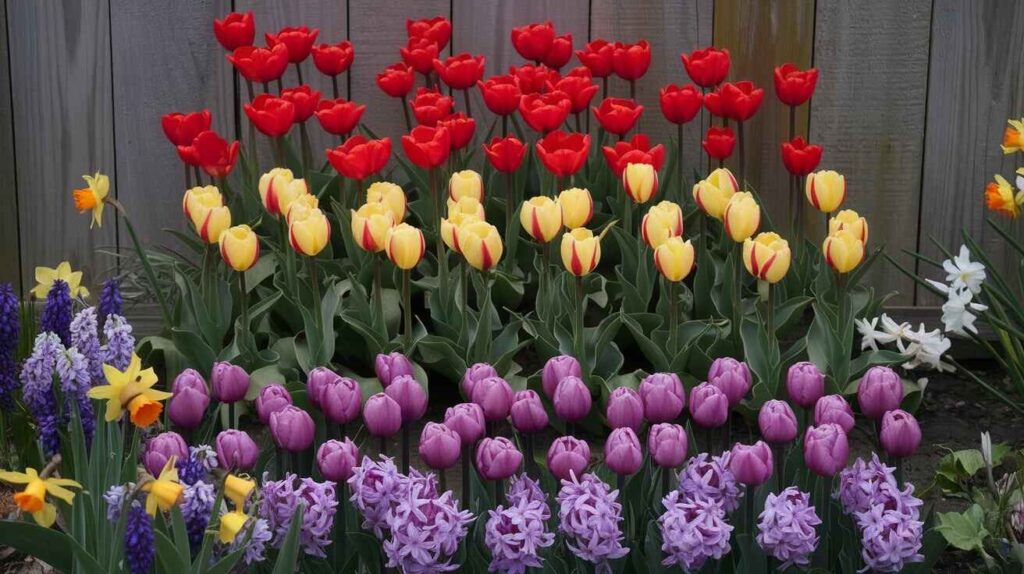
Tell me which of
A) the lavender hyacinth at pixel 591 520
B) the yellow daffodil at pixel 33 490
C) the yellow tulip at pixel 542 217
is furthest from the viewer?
the yellow tulip at pixel 542 217

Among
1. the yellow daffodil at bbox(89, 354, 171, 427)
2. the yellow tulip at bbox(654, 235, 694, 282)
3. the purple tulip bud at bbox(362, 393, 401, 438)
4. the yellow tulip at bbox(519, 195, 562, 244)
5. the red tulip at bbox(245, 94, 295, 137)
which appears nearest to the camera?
the yellow daffodil at bbox(89, 354, 171, 427)

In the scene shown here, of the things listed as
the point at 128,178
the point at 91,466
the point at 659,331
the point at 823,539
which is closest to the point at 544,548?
the point at 823,539

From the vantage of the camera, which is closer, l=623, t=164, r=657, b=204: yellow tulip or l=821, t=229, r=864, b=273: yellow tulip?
l=821, t=229, r=864, b=273: yellow tulip

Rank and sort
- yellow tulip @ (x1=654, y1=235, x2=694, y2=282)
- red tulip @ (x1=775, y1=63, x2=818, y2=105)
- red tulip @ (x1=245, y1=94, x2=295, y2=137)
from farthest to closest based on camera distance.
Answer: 1. red tulip @ (x1=775, y1=63, x2=818, y2=105)
2. red tulip @ (x1=245, y1=94, x2=295, y2=137)
3. yellow tulip @ (x1=654, y1=235, x2=694, y2=282)

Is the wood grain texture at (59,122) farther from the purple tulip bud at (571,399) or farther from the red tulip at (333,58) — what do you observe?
the purple tulip bud at (571,399)

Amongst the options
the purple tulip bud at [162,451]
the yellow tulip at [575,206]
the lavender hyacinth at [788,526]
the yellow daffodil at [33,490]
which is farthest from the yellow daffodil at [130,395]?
the yellow tulip at [575,206]

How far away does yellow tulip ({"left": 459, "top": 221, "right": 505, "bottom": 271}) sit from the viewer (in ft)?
8.40

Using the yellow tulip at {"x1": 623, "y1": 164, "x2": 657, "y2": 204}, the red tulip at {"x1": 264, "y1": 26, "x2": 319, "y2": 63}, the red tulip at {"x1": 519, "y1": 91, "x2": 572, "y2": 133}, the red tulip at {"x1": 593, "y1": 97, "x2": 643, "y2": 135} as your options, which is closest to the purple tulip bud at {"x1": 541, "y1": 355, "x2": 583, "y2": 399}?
the yellow tulip at {"x1": 623, "y1": 164, "x2": 657, "y2": 204}

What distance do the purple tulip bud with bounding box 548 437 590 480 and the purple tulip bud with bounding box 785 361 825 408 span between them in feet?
1.46

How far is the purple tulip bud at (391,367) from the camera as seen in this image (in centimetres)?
228

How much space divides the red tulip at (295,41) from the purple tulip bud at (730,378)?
1508mm

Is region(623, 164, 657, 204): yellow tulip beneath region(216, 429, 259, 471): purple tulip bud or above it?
above

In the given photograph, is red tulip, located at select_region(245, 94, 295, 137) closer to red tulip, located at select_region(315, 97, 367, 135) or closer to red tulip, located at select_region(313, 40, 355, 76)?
red tulip, located at select_region(315, 97, 367, 135)

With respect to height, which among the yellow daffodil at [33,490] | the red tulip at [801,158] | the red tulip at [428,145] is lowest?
the yellow daffodil at [33,490]
